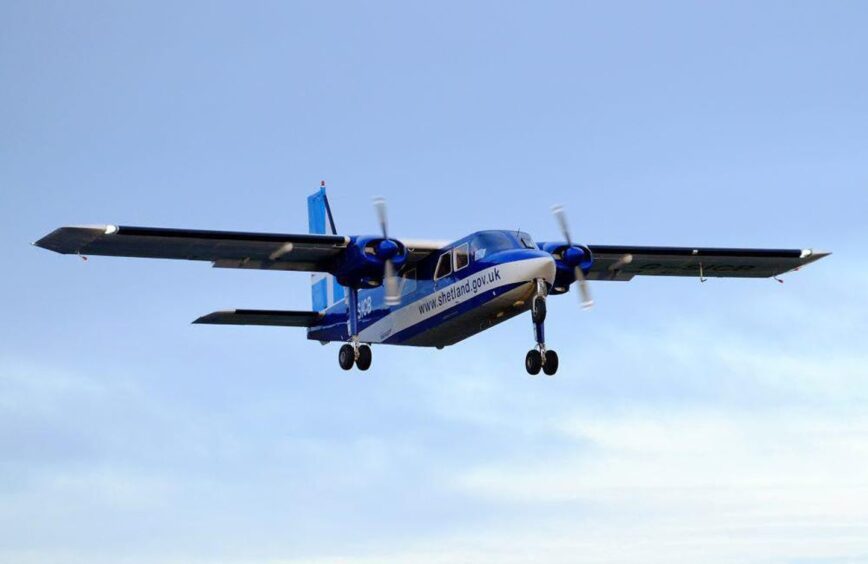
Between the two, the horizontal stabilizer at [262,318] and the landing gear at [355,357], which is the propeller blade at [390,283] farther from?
the horizontal stabilizer at [262,318]

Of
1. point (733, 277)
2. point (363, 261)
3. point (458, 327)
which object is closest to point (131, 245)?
point (363, 261)

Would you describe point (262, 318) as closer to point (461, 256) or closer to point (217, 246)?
point (217, 246)

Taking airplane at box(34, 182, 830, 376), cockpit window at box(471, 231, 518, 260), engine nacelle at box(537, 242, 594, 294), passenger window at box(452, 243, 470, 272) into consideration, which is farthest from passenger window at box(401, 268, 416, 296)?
engine nacelle at box(537, 242, 594, 294)

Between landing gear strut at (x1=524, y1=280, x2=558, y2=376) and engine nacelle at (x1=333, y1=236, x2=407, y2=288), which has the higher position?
engine nacelle at (x1=333, y1=236, x2=407, y2=288)

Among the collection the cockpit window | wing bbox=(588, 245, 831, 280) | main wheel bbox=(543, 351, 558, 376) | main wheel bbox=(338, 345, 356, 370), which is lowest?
main wheel bbox=(543, 351, 558, 376)

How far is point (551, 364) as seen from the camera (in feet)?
123

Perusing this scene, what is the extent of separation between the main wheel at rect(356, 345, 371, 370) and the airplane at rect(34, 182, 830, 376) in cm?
2

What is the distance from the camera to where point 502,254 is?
36969mm

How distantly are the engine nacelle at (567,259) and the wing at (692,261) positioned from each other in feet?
11.3

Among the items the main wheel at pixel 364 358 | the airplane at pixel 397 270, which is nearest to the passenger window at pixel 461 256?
the airplane at pixel 397 270

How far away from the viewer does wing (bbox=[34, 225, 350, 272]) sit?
37.6m

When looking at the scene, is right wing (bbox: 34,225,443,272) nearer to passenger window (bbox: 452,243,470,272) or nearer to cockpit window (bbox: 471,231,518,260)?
passenger window (bbox: 452,243,470,272)

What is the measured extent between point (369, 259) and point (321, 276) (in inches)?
238

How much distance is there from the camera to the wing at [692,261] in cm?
4319
